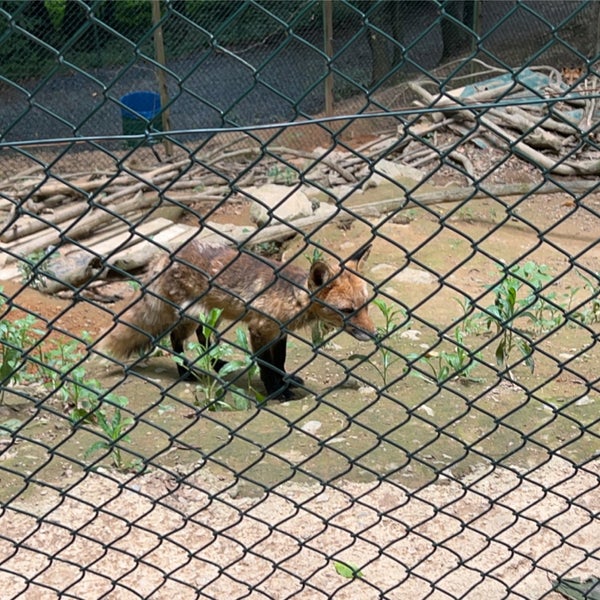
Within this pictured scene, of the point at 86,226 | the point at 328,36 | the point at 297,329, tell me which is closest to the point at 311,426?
the point at 297,329

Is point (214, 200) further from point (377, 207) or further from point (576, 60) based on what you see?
point (576, 60)

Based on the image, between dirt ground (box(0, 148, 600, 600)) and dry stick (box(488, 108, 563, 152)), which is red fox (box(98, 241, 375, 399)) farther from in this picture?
dry stick (box(488, 108, 563, 152))

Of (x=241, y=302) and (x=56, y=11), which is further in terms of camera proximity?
(x=56, y=11)

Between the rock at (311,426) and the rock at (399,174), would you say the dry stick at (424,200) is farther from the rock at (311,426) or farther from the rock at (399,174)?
the rock at (311,426)

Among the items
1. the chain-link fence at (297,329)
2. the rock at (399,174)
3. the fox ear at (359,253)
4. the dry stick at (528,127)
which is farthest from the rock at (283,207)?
the fox ear at (359,253)

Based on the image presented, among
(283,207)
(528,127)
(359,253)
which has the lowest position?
(528,127)

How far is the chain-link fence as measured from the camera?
103 inches

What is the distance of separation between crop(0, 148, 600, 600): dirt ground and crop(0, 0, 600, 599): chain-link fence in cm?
2

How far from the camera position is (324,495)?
3951mm

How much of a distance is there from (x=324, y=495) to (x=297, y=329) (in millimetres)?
2373

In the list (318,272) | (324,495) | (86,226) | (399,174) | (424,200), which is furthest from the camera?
(399,174)

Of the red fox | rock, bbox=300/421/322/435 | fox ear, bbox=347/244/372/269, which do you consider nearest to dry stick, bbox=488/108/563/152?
the red fox

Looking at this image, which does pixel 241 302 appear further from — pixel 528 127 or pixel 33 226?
pixel 528 127

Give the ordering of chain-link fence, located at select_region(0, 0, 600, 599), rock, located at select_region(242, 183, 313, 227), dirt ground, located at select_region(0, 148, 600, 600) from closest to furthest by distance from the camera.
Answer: chain-link fence, located at select_region(0, 0, 600, 599), dirt ground, located at select_region(0, 148, 600, 600), rock, located at select_region(242, 183, 313, 227)
